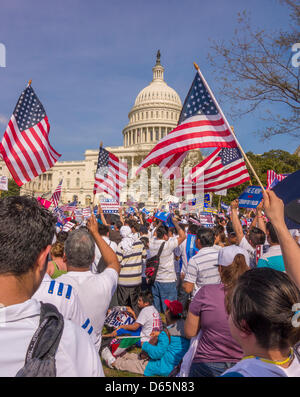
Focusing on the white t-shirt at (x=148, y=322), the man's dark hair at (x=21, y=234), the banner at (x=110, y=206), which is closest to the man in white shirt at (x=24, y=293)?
the man's dark hair at (x=21, y=234)

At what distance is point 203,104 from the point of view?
4.62 metres

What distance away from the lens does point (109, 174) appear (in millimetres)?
10281

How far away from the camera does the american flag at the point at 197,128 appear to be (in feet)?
14.4

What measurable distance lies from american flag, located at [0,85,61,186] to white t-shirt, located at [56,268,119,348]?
147 inches

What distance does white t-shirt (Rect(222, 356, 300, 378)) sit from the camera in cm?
126

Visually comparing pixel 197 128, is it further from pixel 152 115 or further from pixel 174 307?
pixel 152 115

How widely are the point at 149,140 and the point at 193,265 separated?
266ft

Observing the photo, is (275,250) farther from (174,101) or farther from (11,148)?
(174,101)

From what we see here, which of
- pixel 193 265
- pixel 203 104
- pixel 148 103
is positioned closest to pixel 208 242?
pixel 193 265

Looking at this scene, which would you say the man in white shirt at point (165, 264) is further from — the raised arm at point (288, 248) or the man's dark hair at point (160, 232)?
the raised arm at point (288, 248)

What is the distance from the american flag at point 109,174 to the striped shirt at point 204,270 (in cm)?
639

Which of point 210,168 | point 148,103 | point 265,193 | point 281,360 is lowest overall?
point 281,360

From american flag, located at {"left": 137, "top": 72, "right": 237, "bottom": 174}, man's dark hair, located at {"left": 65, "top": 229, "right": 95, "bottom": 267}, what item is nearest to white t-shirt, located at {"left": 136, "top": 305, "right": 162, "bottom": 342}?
american flag, located at {"left": 137, "top": 72, "right": 237, "bottom": 174}

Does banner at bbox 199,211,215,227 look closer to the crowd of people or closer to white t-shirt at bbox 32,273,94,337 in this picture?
the crowd of people
